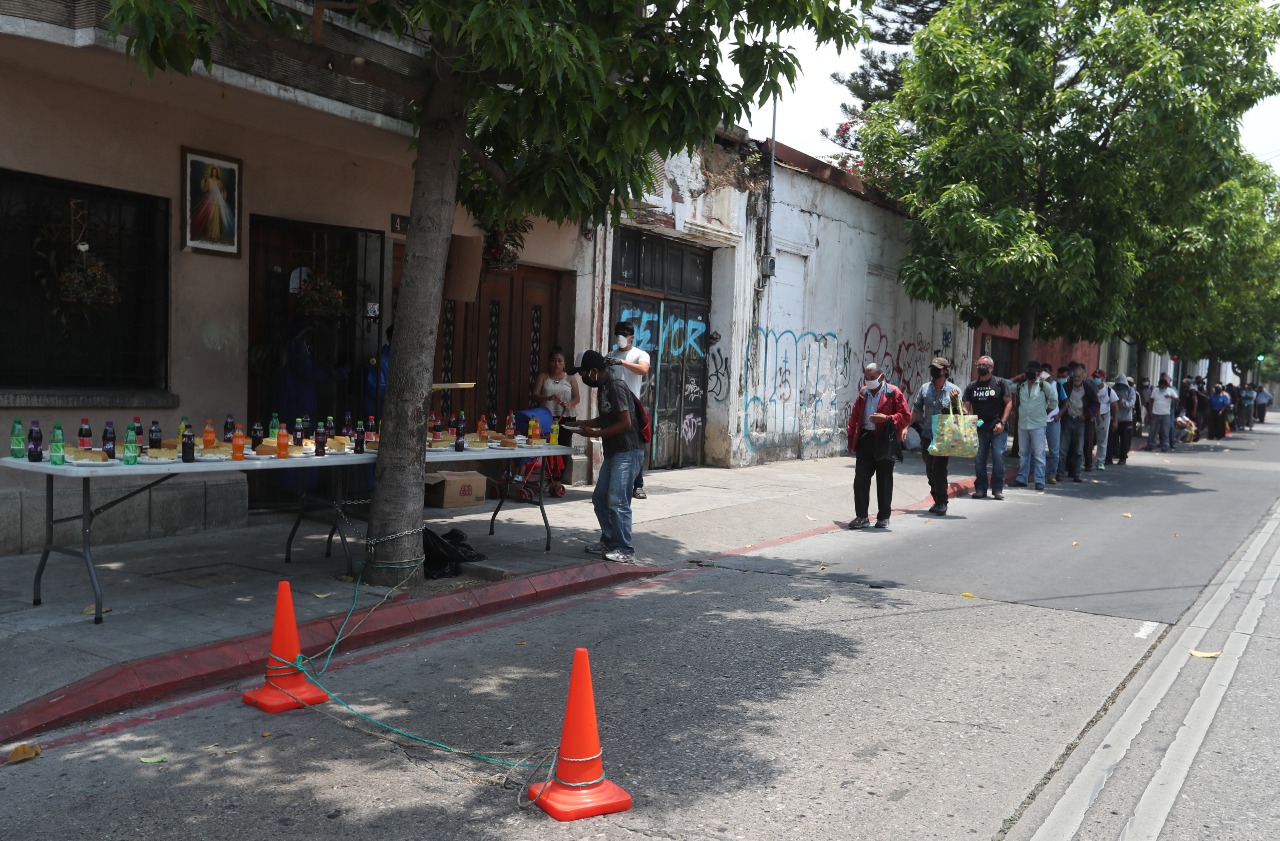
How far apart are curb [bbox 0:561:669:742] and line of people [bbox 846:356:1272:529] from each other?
13.7ft

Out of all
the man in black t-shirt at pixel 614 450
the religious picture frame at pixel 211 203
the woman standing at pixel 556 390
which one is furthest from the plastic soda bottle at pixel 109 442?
the woman standing at pixel 556 390

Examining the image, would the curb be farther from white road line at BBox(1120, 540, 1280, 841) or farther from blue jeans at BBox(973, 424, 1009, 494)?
blue jeans at BBox(973, 424, 1009, 494)

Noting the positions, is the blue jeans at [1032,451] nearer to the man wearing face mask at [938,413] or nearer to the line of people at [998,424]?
the line of people at [998,424]

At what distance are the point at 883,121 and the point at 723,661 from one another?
16112mm

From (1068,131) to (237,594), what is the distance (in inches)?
588

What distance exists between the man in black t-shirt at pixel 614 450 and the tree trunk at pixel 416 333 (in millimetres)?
1574

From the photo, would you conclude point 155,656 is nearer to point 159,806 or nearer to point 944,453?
point 159,806


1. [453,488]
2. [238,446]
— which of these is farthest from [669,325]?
[238,446]

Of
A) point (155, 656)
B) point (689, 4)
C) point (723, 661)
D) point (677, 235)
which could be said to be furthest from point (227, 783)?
point (677, 235)

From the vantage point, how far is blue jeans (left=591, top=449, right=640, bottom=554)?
28.5ft

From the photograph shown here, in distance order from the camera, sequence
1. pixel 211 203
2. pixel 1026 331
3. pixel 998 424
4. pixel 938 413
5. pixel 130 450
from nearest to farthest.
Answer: pixel 130 450, pixel 211 203, pixel 938 413, pixel 998 424, pixel 1026 331

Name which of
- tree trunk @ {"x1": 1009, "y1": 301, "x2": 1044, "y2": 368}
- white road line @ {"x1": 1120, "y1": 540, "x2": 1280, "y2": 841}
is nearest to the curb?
white road line @ {"x1": 1120, "y1": 540, "x2": 1280, "y2": 841}

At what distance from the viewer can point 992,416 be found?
14.3 m

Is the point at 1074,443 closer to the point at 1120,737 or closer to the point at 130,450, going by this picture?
the point at 1120,737
